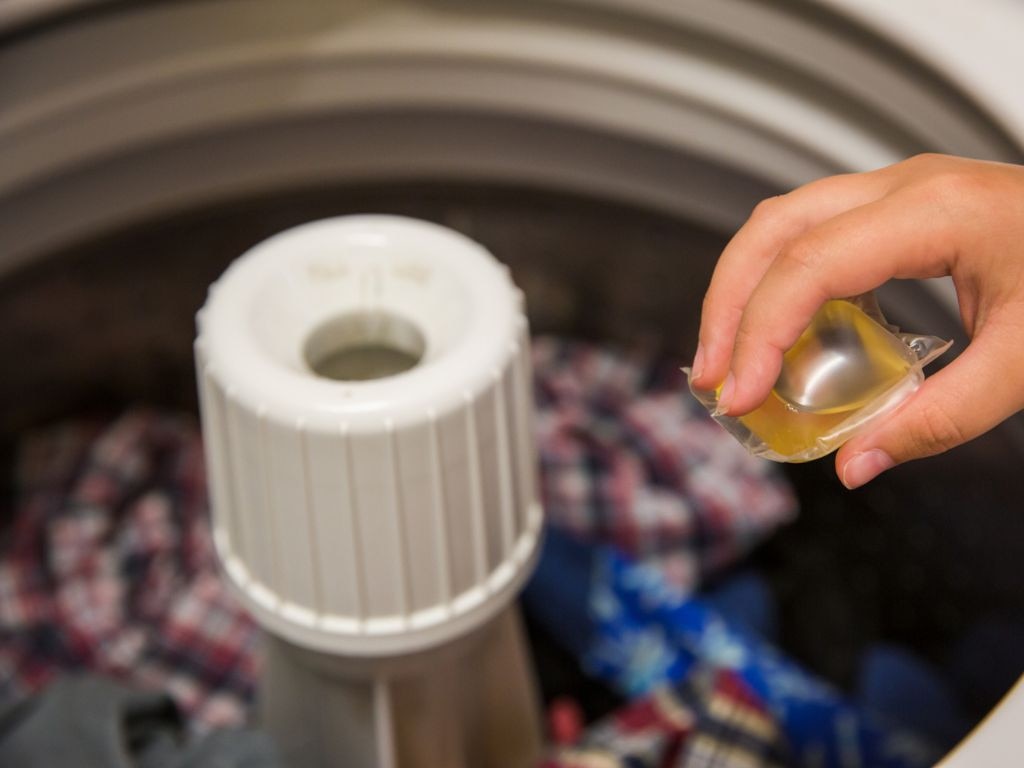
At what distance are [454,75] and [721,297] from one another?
322 millimetres

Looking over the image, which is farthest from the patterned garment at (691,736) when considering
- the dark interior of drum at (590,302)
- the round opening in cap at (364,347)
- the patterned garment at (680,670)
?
the round opening in cap at (364,347)

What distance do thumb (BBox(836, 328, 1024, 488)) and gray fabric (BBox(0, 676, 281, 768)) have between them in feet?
1.02

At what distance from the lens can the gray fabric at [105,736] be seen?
1.77 feet

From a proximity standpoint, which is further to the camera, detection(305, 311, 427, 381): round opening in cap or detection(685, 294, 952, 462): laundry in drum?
detection(305, 311, 427, 381): round opening in cap

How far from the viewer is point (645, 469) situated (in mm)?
887

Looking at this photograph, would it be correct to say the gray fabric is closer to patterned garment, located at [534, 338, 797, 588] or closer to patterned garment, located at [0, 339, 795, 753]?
patterned garment, located at [0, 339, 795, 753]

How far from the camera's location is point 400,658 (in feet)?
1.77

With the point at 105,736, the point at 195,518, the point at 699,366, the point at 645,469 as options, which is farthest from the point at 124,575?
the point at 699,366

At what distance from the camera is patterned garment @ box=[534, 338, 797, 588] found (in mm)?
837

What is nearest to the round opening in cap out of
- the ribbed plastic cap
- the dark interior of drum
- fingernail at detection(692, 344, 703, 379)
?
the ribbed plastic cap

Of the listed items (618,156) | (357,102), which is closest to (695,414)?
(618,156)

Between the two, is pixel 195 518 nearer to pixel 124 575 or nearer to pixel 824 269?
pixel 124 575

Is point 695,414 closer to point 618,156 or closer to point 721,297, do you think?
point 618,156

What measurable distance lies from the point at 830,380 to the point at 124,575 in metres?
0.57
